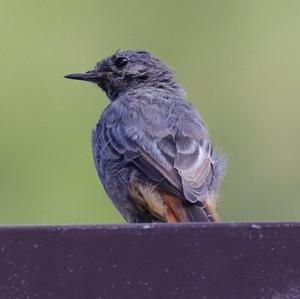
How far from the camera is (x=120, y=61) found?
22.6 ft

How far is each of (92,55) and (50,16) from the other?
0.61 meters

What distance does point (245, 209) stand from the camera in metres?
7.74

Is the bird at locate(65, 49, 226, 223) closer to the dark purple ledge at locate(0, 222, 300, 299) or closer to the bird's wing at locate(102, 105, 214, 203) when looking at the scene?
the bird's wing at locate(102, 105, 214, 203)

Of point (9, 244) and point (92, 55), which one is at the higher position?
point (9, 244)

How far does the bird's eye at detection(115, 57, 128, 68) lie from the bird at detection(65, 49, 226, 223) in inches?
7.2

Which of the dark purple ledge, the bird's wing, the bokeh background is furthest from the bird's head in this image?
the dark purple ledge

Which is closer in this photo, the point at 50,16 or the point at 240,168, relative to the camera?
the point at 240,168

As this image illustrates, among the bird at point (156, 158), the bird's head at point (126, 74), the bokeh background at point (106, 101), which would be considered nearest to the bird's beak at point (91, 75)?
the bird's head at point (126, 74)

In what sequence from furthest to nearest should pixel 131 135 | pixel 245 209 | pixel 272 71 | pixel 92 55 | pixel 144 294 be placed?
pixel 272 71
pixel 92 55
pixel 245 209
pixel 131 135
pixel 144 294

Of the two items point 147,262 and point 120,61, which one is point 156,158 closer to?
point 120,61

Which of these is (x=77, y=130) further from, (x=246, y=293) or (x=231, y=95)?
(x=246, y=293)

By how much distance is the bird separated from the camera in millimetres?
5402

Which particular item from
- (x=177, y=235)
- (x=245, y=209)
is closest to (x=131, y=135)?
(x=245, y=209)

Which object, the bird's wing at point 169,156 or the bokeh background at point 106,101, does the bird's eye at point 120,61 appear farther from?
the bokeh background at point 106,101
